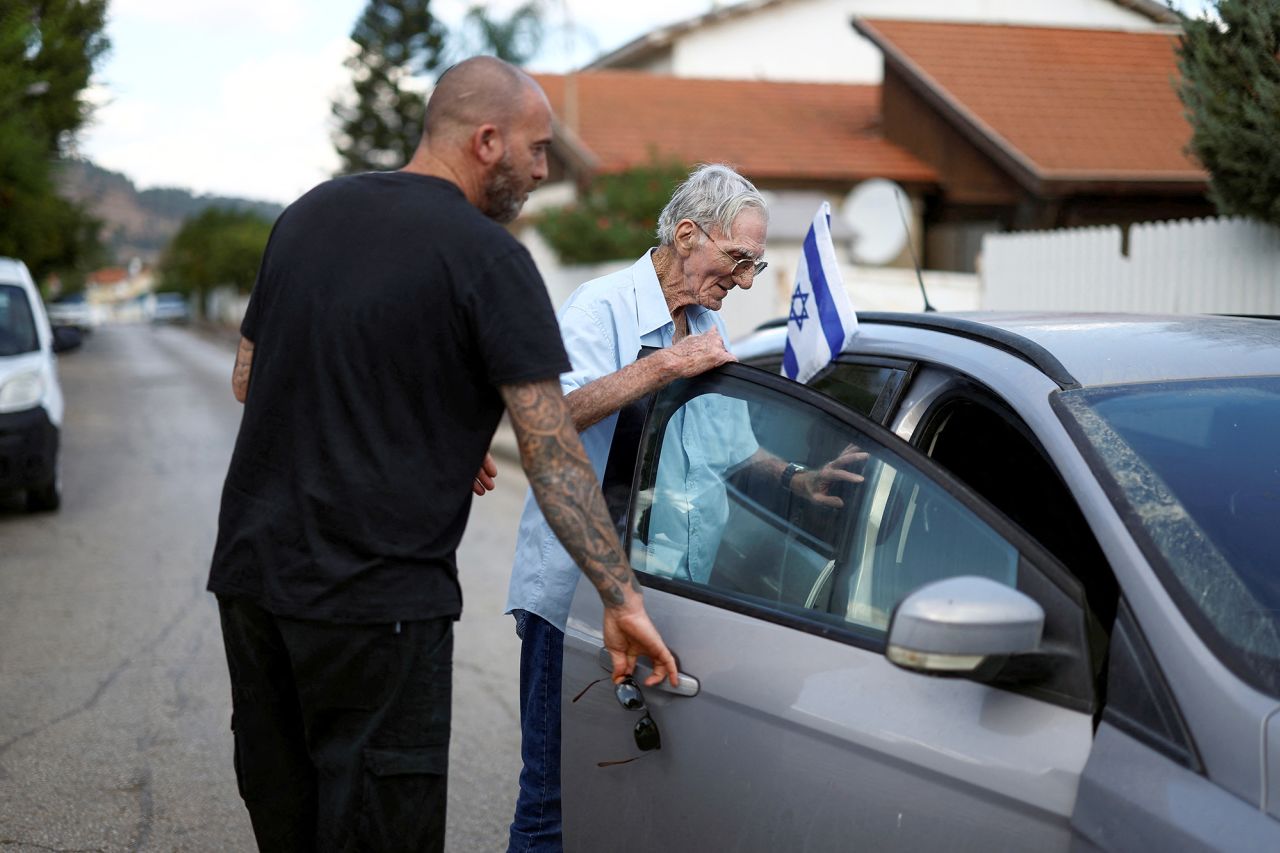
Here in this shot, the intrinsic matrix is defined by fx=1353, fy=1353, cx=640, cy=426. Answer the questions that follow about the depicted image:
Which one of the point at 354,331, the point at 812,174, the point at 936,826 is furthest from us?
the point at 812,174

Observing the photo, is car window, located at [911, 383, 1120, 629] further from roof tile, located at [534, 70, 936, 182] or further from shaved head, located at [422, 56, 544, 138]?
roof tile, located at [534, 70, 936, 182]

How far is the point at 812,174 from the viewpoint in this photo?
78.3 feet

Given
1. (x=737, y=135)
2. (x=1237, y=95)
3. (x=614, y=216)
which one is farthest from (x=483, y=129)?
(x=737, y=135)

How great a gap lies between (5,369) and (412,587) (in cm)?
880

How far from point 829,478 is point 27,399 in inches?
344

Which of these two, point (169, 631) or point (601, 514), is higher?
point (601, 514)

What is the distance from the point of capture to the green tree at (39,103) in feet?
47.9

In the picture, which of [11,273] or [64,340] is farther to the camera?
[64,340]

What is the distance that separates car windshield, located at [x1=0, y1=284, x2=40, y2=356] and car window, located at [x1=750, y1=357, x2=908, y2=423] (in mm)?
8764

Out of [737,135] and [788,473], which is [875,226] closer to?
[737,135]

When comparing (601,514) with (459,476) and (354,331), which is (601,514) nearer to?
(459,476)

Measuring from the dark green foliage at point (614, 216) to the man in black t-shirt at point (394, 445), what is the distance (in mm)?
15917

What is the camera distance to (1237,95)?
21.0 feet

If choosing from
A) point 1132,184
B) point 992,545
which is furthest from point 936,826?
point 1132,184
